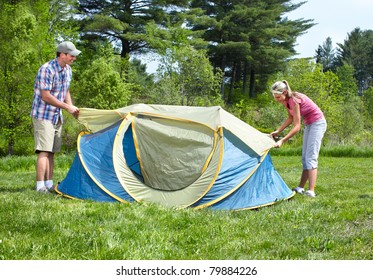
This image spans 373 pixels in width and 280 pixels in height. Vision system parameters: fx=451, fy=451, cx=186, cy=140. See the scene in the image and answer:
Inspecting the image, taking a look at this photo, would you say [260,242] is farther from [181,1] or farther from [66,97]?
[181,1]

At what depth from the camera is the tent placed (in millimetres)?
5379

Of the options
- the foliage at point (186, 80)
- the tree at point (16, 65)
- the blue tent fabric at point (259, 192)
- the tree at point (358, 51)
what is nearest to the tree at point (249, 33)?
the foliage at point (186, 80)

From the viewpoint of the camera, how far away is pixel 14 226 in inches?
158

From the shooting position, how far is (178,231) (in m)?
4.11

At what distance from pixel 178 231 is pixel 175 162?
1.82 meters

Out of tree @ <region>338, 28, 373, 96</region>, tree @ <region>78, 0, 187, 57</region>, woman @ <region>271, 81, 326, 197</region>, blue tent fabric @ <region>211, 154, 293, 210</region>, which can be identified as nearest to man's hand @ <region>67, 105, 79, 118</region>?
blue tent fabric @ <region>211, 154, 293, 210</region>

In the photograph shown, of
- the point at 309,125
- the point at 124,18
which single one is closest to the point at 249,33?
the point at 124,18

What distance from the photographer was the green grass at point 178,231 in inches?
136

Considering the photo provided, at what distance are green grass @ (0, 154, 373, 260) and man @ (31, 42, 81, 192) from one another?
59 cm

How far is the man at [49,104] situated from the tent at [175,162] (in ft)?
1.15

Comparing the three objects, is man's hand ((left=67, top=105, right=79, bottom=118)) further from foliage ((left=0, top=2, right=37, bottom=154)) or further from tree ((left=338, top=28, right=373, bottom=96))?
tree ((left=338, top=28, right=373, bottom=96))

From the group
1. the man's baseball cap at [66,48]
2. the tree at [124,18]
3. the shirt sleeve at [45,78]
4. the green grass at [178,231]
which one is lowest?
the green grass at [178,231]

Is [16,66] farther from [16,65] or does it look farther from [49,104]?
[49,104]

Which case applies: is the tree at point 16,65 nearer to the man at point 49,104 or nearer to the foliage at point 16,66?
the foliage at point 16,66
